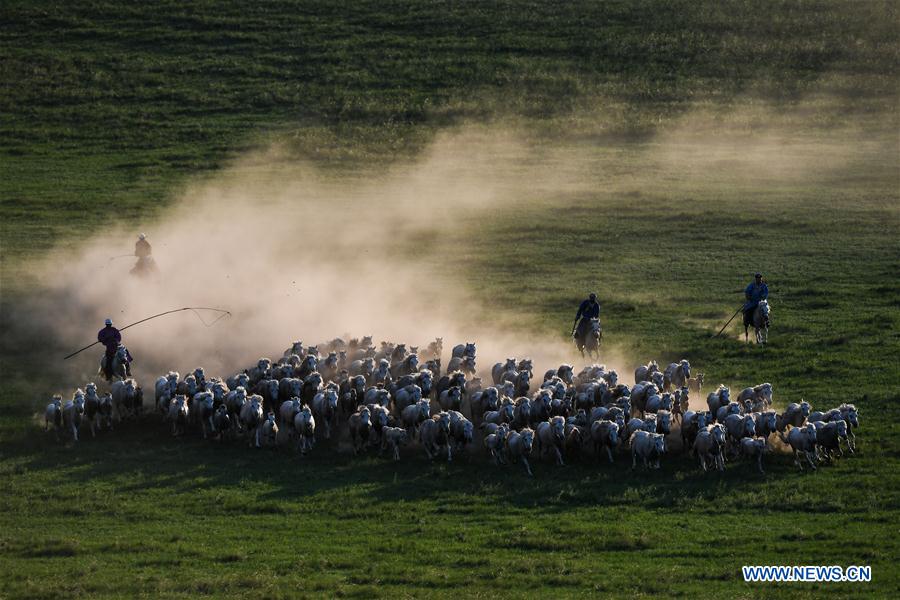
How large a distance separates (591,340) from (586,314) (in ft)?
2.52

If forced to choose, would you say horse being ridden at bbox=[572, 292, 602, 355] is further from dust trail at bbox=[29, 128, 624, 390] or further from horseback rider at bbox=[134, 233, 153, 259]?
horseback rider at bbox=[134, 233, 153, 259]

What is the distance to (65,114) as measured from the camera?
7569 cm

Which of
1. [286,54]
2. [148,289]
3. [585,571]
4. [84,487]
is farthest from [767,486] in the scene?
[286,54]

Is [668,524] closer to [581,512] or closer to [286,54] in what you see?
[581,512]

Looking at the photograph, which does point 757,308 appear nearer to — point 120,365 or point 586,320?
point 586,320

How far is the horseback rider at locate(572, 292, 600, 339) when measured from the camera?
1417 inches

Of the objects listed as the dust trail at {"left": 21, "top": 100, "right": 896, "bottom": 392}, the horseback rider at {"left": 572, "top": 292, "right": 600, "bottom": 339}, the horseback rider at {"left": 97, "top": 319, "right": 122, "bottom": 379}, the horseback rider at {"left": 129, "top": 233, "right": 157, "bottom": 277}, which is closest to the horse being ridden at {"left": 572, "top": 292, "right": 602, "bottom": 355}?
the horseback rider at {"left": 572, "top": 292, "right": 600, "bottom": 339}

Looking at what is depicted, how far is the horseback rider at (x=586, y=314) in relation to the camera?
118ft

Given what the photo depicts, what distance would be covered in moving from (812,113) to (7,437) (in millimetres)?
58662

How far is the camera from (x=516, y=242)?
177ft

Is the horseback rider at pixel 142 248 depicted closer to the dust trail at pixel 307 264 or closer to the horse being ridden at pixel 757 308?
the dust trail at pixel 307 264

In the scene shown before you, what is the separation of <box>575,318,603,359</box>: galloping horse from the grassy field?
1591mm

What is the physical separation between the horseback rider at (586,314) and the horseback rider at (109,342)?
1257 centimetres

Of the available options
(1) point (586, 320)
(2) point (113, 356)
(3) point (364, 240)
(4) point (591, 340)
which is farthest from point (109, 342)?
(3) point (364, 240)
